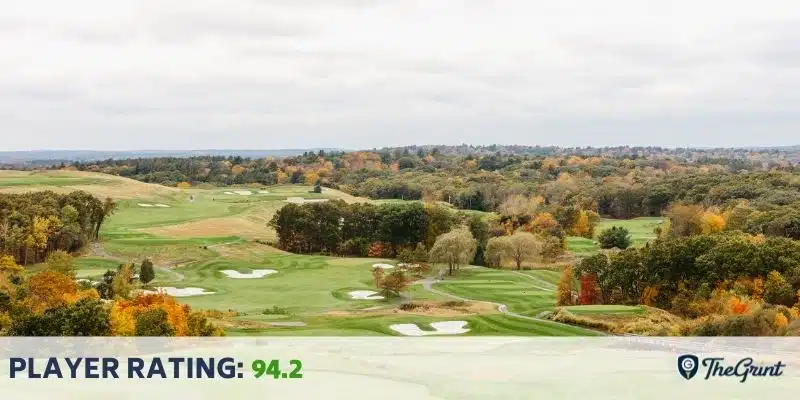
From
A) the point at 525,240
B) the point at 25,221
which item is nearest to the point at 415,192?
the point at 525,240

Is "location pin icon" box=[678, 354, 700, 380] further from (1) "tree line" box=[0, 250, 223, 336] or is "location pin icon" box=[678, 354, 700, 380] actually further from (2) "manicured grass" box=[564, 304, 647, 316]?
(2) "manicured grass" box=[564, 304, 647, 316]

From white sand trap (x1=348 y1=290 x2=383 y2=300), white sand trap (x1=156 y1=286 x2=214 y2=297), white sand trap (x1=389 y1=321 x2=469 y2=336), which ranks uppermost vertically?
white sand trap (x1=389 y1=321 x2=469 y2=336)

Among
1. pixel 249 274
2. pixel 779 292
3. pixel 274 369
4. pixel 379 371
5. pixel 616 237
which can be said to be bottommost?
pixel 249 274

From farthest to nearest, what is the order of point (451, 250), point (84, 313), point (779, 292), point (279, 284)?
point (451, 250)
point (279, 284)
point (779, 292)
point (84, 313)

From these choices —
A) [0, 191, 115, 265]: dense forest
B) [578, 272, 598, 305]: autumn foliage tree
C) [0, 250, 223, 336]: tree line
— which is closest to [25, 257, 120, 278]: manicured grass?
[0, 191, 115, 265]: dense forest

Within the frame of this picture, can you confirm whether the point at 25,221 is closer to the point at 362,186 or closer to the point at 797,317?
the point at 797,317

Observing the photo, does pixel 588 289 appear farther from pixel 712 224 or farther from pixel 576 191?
pixel 576 191

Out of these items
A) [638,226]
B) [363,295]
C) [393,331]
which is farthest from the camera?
[638,226]

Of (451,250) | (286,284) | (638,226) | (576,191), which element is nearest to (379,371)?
(286,284)

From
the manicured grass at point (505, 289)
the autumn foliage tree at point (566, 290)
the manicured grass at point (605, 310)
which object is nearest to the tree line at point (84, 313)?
the manicured grass at point (605, 310)
